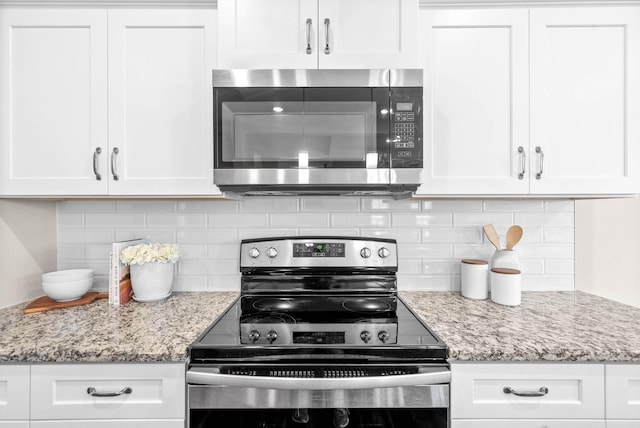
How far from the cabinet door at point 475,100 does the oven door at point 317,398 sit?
2.56 feet

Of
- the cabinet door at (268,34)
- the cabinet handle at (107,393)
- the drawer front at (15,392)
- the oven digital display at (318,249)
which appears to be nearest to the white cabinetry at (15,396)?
the drawer front at (15,392)

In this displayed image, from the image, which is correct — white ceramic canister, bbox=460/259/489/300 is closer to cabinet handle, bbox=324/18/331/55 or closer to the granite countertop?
the granite countertop

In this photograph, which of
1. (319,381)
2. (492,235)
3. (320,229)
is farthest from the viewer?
(320,229)

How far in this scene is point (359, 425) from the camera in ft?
3.31

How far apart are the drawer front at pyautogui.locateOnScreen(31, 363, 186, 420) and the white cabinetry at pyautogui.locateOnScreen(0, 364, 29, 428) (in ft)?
0.07

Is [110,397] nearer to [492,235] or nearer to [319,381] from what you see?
[319,381]

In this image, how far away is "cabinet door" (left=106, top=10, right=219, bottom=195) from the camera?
1.40 metres

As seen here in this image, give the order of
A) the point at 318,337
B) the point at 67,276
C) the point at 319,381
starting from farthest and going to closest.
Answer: the point at 67,276, the point at 318,337, the point at 319,381

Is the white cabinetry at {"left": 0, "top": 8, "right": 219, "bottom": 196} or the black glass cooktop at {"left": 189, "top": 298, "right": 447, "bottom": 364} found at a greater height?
the white cabinetry at {"left": 0, "top": 8, "right": 219, "bottom": 196}

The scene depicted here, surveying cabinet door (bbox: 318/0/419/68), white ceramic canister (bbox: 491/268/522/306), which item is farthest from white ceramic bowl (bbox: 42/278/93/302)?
white ceramic canister (bbox: 491/268/522/306)

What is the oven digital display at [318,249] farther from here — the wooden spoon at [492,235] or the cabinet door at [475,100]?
the wooden spoon at [492,235]

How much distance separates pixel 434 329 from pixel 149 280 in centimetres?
124

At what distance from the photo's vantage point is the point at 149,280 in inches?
59.9

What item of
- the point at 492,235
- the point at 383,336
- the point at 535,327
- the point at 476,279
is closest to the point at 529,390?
the point at 535,327
